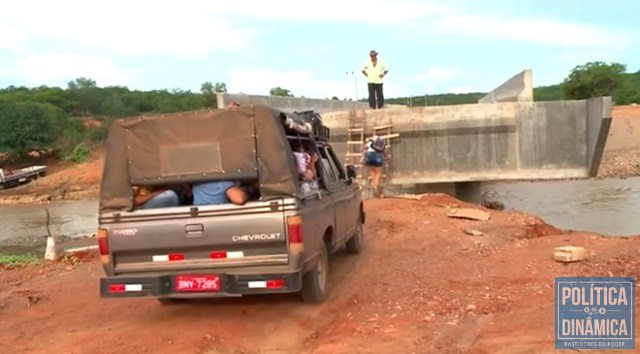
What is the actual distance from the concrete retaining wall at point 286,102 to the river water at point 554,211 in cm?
681

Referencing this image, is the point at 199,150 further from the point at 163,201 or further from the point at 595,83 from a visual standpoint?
the point at 595,83

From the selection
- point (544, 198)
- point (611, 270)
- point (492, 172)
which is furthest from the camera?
point (544, 198)

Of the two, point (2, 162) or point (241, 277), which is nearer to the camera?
point (241, 277)

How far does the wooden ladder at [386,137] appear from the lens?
1766cm

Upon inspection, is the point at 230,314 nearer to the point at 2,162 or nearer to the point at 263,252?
the point at 263,252

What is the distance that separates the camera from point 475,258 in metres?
9.16

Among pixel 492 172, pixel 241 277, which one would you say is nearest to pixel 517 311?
pixel 241 277

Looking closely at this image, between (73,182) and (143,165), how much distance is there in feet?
151

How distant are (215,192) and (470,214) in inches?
308

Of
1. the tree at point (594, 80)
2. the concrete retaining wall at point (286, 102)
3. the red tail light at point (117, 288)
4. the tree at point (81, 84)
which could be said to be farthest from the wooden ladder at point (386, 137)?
the tree at point (81, 84)

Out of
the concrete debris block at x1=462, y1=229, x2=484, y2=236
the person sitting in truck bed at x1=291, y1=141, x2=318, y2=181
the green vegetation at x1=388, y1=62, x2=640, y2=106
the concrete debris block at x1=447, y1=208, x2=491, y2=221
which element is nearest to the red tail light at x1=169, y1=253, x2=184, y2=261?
the person sitting in truck bed at x1=291, y1=141, x2=318, y2=181

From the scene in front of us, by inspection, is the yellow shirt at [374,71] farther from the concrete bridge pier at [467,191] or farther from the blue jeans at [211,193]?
the blue jeans at [211,193]

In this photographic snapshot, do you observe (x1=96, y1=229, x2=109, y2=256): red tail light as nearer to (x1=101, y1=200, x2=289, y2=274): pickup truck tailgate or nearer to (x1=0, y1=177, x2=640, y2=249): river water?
(x1=101, y1=200, x2=289, y2=274): pickup truck tailgate

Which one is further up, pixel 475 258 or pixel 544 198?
pixel 475 258
